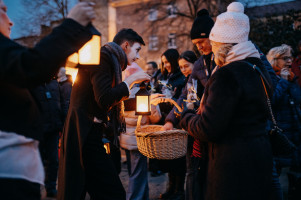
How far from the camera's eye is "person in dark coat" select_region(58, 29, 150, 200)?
94.0 inches

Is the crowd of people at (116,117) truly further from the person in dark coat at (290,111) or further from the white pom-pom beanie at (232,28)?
the person in dark coat at (290,111)

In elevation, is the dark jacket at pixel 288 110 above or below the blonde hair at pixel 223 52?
below

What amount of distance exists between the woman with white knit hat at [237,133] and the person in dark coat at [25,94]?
3.51 feet

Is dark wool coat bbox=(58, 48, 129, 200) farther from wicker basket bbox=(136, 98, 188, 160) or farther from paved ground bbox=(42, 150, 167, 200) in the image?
paved ground bbox=(42, 150, 167, 200)

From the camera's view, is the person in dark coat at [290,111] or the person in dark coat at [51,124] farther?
the person in dark coat at [51,124]

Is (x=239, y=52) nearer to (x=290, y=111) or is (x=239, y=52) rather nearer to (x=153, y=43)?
(x=290, y=111)

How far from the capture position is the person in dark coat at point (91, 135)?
94.0 inches

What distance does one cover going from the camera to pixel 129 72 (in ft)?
13.0

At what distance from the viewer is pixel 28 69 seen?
1.45m

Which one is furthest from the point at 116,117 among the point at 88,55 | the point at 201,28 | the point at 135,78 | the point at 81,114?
the point at 201,28

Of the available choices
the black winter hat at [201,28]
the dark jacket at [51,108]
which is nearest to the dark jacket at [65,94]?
the dark jacket at [51,108]

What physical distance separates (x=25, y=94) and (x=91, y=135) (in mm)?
Answer: 993

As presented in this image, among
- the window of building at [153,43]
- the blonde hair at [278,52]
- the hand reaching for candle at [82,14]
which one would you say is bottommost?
the hand reaching for candle at [82,14]

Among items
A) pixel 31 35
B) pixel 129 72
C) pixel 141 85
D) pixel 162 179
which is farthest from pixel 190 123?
pixel 31 35
